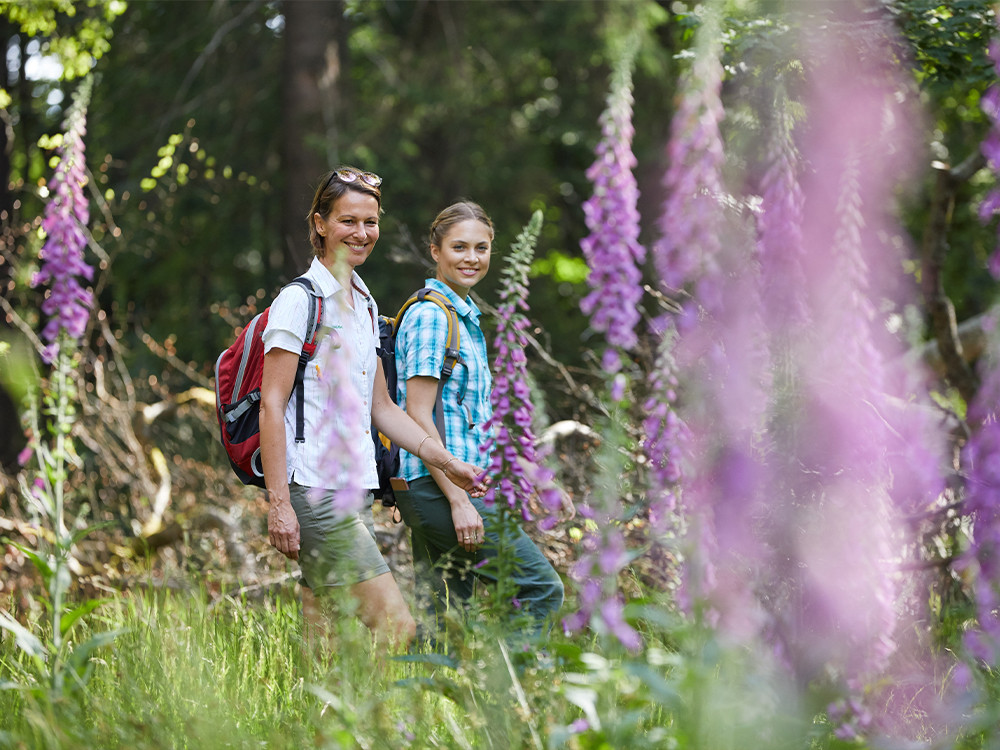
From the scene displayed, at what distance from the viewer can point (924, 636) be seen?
4.80 meters

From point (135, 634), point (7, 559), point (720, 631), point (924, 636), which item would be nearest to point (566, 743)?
point (720, 631)

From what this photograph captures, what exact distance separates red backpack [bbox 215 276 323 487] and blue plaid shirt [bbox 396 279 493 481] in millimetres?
454

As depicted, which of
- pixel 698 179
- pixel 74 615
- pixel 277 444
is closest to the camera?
pixel 698 179

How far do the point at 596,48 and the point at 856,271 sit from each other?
1071 cm

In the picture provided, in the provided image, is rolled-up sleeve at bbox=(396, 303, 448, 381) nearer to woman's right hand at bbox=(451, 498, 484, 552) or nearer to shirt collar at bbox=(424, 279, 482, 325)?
shirt collar at bbox=(424, 279, 482, 325)

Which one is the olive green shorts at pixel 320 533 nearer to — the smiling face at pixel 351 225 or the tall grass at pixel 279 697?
the tall grass at pixel 279 697

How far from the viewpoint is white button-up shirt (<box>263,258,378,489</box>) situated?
3.36m

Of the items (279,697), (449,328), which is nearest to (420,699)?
(279,697)

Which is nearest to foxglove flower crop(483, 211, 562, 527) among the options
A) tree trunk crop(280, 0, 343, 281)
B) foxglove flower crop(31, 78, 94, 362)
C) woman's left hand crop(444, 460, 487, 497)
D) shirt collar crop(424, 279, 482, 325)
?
woman's left hand crop(444, 460, 487, 497)

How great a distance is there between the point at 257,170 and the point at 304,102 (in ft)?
6.38

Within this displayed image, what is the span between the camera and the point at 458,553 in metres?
3.90

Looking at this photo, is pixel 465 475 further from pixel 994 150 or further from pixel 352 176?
pixel 994 150

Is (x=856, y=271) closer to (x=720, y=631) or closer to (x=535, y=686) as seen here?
(x=720, y=631)

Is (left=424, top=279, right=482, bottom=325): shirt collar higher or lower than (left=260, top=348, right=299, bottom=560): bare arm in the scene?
higher
